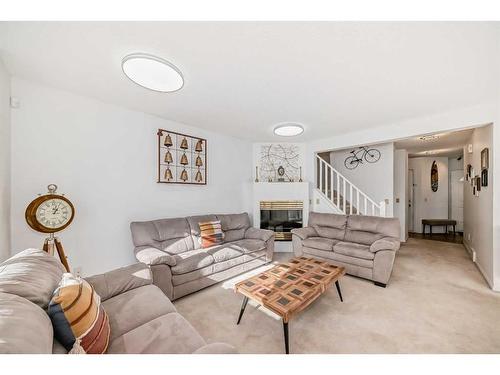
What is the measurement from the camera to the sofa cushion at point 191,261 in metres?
2.25

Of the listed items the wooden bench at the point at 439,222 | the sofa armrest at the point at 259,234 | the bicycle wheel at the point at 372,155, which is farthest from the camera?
the wooden bench at the point at 439,222

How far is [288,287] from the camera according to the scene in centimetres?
182

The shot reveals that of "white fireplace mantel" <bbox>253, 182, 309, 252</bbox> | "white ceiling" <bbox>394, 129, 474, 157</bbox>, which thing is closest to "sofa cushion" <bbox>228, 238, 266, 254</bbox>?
"white fireplace mantel" <bbox>253, 182, 309, 252</bbox>

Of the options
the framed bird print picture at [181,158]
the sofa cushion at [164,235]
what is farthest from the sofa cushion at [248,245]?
the framed bird print picture at [181,158]

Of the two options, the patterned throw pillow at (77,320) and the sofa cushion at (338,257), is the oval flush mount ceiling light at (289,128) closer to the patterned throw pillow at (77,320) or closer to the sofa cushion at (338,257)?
the sofa cushion at (338,257)

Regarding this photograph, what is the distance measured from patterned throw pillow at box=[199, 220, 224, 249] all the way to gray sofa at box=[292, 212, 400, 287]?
1.32 meters

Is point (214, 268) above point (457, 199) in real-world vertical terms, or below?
below

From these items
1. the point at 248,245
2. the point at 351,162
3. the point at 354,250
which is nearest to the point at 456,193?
the point at 351,162

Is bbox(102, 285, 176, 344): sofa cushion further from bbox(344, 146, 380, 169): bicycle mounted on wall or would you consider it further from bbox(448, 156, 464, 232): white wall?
bbox(448, 156, 464, 232): white wall

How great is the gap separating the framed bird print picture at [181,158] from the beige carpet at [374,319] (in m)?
1.77

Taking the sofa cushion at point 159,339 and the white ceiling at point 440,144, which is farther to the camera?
the white ceiling at point 440,144

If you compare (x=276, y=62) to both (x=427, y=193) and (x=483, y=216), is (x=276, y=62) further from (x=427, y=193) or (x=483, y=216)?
(x=427, y=193)

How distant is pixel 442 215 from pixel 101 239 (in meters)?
8.34

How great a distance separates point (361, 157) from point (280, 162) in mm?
2095
